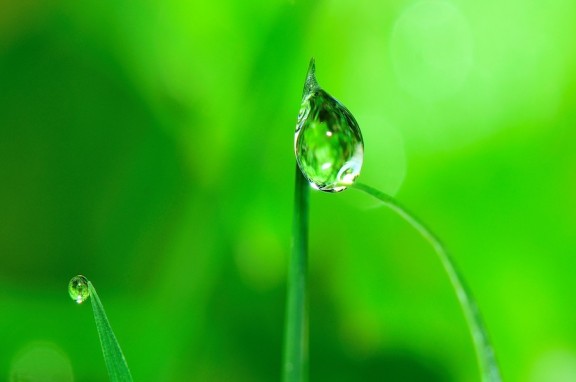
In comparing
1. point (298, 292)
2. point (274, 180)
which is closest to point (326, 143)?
point (298, 292)

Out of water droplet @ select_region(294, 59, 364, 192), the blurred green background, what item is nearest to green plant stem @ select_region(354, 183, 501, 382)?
water droplet @ select_region(294, 59, 364, 192)

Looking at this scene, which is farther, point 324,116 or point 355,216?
point 355,216

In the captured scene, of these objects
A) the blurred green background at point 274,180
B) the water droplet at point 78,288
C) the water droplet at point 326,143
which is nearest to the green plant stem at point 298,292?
the water droplet at point 326,143

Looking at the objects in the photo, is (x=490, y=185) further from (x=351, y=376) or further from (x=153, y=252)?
(x=153, y=252)

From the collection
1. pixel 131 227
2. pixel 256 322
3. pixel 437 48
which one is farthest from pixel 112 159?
pixel 437 48

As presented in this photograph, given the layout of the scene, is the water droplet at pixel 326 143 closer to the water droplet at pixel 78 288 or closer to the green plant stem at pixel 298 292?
the green plant stem at pixel 298 292

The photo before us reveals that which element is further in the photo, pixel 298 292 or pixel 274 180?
pixel 274 180

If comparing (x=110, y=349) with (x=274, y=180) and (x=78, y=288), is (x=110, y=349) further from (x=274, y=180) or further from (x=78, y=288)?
(x=274, y=180)

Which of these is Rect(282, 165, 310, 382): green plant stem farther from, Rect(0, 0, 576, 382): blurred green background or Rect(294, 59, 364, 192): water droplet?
Answer: Rect(0, 0, 576, 382): blurred green background
